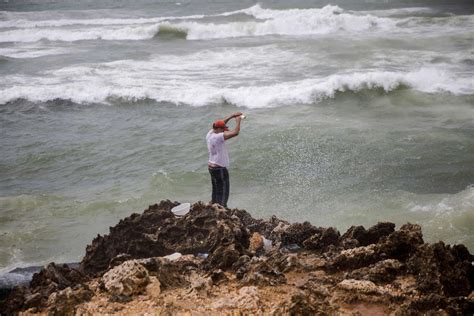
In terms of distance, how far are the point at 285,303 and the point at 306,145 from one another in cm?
699

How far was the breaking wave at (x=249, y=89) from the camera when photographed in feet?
47.4

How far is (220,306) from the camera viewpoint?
4477 mm

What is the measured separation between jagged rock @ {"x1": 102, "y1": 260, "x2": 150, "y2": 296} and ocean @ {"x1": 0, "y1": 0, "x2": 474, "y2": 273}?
111 inches

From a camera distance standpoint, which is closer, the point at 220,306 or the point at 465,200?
the point at 220,306

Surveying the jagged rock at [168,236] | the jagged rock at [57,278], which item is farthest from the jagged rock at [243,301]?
the jagged rock at [57,278]

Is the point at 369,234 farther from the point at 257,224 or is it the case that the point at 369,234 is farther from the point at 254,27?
the point at 254,27

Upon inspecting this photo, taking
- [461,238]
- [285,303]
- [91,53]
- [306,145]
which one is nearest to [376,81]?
[306,145]

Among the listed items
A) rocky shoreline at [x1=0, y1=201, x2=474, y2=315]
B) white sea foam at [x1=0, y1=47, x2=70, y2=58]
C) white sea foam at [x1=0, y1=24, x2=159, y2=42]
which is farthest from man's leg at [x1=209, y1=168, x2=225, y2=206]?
white sea foam at [x1=0, y1=24, x2=159, y2=42]

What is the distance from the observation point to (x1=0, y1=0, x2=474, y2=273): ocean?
856 cm

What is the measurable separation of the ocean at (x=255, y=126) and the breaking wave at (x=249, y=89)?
5cm

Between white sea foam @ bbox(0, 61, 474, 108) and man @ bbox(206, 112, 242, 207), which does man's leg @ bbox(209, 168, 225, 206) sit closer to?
man @ bbox(206, 112, 242, 207)

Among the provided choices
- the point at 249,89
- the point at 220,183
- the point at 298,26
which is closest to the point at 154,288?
the point at 220,183

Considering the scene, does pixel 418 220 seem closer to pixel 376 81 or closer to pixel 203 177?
pixel 203 177

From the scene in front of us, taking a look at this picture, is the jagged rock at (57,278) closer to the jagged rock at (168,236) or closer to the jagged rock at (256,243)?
the jagged rock at (168,236)
